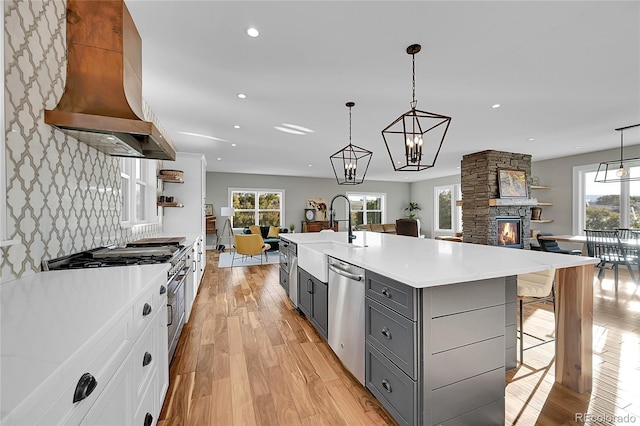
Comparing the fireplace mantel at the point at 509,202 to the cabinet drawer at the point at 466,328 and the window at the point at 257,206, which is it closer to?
the cabinet drawer at the point at 466,328

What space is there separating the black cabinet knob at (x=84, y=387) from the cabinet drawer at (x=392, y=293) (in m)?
1.22

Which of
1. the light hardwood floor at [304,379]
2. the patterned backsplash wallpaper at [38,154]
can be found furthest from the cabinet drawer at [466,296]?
the patterned backsplash wallpaper at [38,154]

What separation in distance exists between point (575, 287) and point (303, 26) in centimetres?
254

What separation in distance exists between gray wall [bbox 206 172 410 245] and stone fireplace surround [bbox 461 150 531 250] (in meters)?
4.95

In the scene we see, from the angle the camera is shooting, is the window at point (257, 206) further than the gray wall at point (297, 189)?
Yes

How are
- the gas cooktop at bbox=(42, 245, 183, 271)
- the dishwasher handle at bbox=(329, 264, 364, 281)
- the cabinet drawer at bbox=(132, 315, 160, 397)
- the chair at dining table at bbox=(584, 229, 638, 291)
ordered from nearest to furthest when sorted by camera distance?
1. the cabinet drawer at bbox=(132, 315, 160, 397)
2. the gas cooktop at bbox=(42, 245, 183, 271)
3. the dishwasher handle at bbox=(329, 264, 364, 281)
4. the chair at dining table at bbox=(584, 229, 638, 291)

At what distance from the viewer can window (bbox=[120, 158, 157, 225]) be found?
9.40 ft

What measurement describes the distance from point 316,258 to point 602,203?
6977 millimetres

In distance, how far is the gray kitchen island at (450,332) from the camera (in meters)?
1.32

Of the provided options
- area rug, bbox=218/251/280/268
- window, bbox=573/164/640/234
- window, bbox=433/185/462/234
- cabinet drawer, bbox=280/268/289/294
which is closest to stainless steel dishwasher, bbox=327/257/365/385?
cabinet drawer, bbox=280/268/289/294

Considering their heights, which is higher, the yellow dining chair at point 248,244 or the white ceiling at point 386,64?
the white ceiling at point 386,64

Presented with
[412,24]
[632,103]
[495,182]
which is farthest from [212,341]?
[495,182]

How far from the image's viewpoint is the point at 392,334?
57.7 inches

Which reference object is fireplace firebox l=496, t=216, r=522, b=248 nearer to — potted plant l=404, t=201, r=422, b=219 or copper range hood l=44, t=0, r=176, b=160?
potted plant l=404, t=201, r=422, b=219
